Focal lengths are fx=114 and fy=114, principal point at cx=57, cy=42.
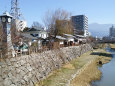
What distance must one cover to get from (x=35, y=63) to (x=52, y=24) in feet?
51.0

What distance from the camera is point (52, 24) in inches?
1014

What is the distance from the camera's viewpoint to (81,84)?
1145cm

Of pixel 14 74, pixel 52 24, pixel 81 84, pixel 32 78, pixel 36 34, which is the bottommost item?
pixel 81 84

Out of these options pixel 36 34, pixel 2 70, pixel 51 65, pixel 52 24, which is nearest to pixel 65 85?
pixel 51 65

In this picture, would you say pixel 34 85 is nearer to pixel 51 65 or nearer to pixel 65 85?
pixel 65 85

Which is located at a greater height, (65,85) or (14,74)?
(14,74)

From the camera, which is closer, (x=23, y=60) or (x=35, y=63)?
(x=23, y=60)

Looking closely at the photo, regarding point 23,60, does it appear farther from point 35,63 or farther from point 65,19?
point 65,19

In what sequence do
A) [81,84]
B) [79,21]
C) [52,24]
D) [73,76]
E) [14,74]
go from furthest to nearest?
[79,21], [52,24], [73,76], [81,84], [14,74]

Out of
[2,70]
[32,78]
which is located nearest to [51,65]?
[32,78]

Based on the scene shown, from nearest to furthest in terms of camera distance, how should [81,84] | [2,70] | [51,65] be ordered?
1. [2,70]
2. [81,84]
3. [51,65]

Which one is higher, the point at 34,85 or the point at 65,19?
the point at 65,19

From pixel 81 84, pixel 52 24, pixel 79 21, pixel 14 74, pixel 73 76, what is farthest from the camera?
pixel 79 21

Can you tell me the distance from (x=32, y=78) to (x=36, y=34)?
18423 millimetres
